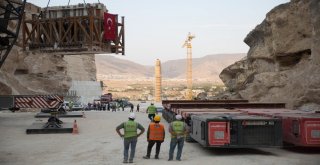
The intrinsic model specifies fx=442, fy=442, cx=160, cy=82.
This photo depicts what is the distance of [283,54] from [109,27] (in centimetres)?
1490

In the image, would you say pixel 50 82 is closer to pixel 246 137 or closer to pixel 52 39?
pixel 52 39

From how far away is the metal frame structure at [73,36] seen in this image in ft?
88.5

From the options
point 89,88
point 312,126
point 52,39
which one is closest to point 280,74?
point 52,39

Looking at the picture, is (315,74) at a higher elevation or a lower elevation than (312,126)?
higher

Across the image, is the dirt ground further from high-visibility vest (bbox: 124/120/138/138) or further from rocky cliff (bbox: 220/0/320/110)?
rocky cliff (bbox: 220/0/320/110)

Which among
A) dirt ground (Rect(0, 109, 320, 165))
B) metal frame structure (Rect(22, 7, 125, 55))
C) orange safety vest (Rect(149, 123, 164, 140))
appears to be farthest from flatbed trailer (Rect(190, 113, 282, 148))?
metal frame structure (Rect(22, 7, 125, 55))

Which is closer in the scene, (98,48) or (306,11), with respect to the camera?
(98,48)

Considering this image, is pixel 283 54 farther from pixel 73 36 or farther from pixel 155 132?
pixel 155 132

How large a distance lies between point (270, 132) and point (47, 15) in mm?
19421

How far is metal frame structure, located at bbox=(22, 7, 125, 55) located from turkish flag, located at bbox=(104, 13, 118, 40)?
0.29 metres

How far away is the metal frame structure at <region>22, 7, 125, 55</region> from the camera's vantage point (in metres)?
27.0

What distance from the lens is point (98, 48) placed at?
27.0 meters

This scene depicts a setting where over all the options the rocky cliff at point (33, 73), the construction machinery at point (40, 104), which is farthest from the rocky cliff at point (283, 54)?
the rocky cliff at point (33, 73)

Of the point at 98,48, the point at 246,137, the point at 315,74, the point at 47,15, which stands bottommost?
the point at 246,137
